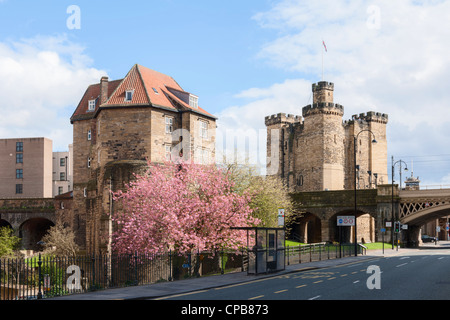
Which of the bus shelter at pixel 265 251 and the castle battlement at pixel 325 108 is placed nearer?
the bus shelter at pixel 265 251

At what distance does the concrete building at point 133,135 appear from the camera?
49188 mm

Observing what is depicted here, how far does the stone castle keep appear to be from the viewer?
281ft

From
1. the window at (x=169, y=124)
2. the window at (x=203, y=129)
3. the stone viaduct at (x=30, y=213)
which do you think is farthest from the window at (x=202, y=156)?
the stone viaduct at (x=30, y=213)

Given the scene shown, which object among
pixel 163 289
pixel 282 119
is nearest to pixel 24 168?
pixel 282 119

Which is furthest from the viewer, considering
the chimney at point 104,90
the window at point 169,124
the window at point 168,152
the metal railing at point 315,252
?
the chimney at point 104,90

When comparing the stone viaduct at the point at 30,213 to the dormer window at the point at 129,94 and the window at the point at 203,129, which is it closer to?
the dormer window at the point at 129,94

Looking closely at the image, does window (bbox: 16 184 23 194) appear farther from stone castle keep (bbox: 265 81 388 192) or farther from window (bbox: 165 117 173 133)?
window (bbox: 165 117 173 133)

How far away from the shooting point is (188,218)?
112 feet

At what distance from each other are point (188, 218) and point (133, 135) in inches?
744

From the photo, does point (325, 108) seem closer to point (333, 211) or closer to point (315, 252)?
point (333, 211)

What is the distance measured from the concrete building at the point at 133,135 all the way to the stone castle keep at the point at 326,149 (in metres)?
32.5

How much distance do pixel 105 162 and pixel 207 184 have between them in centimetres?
1728
